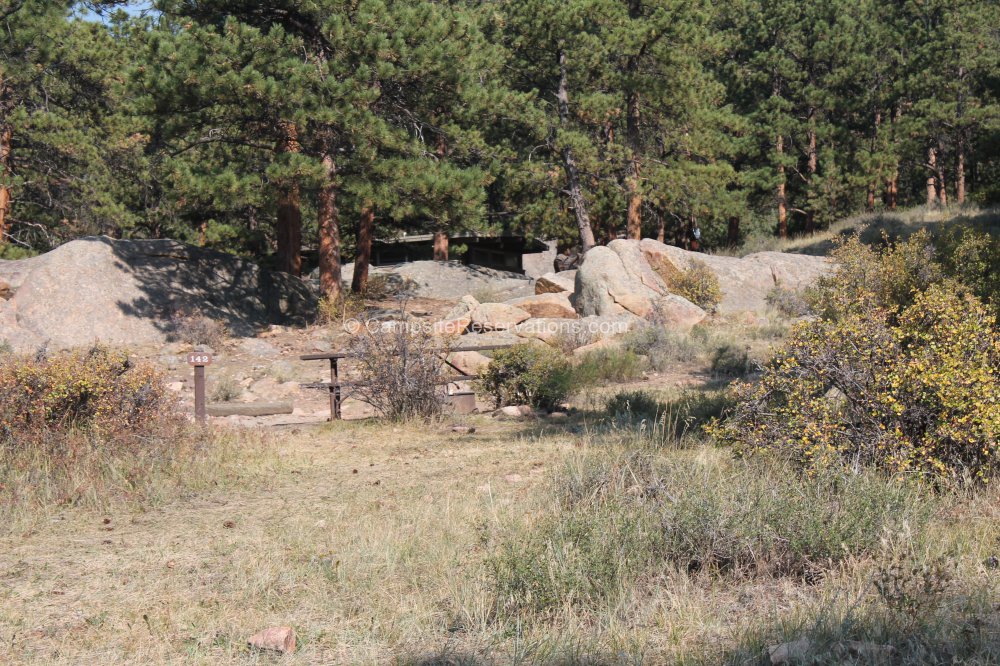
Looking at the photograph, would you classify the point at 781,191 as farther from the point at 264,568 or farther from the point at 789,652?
the point at 789,652

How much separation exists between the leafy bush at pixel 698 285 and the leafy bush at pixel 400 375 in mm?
11372

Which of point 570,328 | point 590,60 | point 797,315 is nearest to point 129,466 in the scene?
point 570,328

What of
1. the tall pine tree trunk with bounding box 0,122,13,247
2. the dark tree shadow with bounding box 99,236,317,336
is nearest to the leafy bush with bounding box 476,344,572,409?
the dark tree shadow with bounding box 99,236,317,336

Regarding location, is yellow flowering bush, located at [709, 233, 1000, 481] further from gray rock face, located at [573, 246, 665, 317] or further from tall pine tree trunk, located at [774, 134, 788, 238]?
tall pine tree trunk, located at [774, 134, 788, 238]

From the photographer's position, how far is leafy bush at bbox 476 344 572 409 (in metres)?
11.3

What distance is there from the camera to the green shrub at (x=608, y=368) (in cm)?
1287

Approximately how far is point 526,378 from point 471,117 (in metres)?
9.78

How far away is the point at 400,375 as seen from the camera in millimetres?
10461

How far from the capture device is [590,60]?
25531 mm

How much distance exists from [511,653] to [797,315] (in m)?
17.3

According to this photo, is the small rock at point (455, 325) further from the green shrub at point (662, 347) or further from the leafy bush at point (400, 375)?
the leafy bush at point (400, 375)

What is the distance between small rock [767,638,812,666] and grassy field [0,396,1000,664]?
5 centimetres

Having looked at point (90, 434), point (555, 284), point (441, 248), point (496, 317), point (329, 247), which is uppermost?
point (441, 248)

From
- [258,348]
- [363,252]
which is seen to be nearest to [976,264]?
[258,348]
